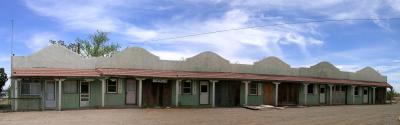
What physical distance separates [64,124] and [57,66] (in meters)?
11.8

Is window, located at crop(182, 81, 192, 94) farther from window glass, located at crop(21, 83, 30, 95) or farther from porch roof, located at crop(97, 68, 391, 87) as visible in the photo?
window glass, located at crop(21, 83, 30, 95)

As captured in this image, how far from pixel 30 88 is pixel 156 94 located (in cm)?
787

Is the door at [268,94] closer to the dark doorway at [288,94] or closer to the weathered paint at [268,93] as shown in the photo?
the weathered paint at [268,93]

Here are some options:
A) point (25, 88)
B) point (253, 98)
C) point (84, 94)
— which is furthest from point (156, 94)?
point (25, 88)

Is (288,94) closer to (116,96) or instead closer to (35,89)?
(116,96)

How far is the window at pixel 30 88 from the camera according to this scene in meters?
28.7

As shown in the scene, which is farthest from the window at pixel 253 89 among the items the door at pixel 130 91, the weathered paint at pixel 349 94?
the weathered paint at pixel 349 94

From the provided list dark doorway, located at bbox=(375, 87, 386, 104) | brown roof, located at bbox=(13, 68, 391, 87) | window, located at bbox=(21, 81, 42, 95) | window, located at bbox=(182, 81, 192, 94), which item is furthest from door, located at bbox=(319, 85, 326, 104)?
window, located at bbox=(21, 81, 42, 95)

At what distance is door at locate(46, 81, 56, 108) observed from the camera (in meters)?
29.2

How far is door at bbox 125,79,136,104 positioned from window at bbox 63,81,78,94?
3.35 meters

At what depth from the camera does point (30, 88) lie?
94.6ft

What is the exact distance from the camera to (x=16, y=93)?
27953 millimetres

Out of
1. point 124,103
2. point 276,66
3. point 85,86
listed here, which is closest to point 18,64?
point 85,86

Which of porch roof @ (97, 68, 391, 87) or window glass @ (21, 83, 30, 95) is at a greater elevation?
porch roof @ (97, 68, 391, 87)
